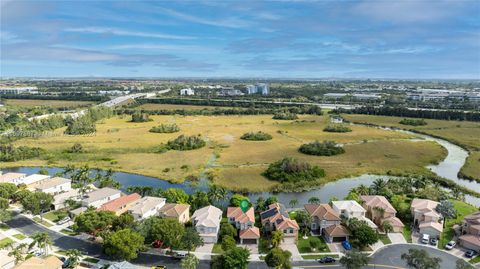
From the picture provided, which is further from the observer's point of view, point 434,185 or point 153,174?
point 153,174

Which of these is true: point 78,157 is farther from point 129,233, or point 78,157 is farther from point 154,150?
point 129,233

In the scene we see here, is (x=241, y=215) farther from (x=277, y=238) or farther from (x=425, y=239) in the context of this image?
(x=425, y=239)

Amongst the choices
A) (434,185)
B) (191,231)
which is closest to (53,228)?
(191,231)

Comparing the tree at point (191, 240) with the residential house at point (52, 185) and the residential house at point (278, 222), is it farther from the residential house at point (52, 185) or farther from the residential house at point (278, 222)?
the residential house at point (52, 185)

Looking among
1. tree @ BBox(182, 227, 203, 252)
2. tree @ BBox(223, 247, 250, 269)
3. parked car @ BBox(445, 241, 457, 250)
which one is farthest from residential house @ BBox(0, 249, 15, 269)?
parked car @ BBox(445, 241, 457, 250)

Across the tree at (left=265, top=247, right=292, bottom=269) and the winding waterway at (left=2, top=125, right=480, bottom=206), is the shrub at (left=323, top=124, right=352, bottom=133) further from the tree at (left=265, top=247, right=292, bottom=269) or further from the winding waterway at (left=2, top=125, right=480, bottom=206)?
the tree at (left=265, top=247, right=292, bottom=269)
